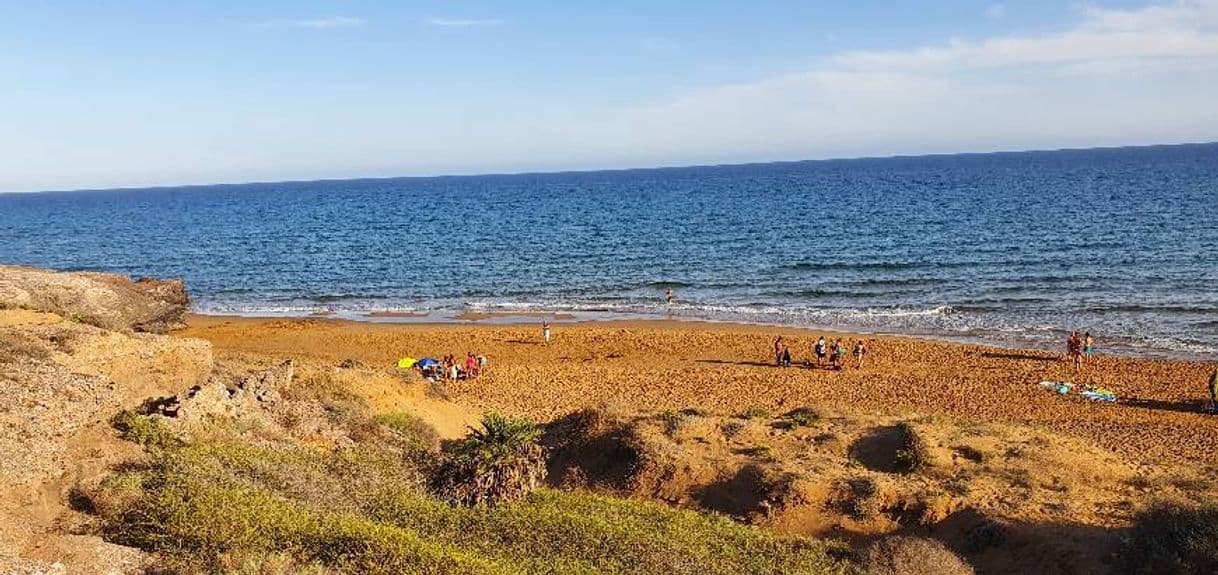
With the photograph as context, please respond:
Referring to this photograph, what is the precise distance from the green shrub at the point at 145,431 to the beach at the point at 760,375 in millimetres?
10598

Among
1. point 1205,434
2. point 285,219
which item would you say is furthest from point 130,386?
point 285,219

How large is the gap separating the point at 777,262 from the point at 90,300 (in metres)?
34.8

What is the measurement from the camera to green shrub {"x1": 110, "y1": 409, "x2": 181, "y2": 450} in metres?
11.9

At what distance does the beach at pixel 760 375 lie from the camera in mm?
22703

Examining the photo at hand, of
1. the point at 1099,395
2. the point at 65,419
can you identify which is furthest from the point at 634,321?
the point at 65,419

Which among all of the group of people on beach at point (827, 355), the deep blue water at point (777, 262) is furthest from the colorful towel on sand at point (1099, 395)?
the deep blue water at point (777, 262)

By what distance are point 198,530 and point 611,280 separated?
39358 millimetres

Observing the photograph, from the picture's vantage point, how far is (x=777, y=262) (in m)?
50.2

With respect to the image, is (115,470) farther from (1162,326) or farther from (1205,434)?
(1162,326)

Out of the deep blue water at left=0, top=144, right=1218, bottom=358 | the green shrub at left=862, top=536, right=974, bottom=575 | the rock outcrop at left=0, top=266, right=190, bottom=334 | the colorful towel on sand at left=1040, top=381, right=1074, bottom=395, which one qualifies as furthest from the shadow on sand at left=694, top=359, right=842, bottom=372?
the rock outcrop at left=0, top=266, right=190, bottom=334

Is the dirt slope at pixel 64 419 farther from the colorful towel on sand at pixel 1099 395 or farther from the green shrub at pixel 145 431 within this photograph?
the colorful towel on sand at pixel 1099 395

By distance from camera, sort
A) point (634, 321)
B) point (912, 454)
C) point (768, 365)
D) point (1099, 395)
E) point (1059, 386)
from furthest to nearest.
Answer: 1. point (634, 321)
2. point (768, 365)
3. point (1059, 386)
4. point (1099, 395)
5. point (912, 454)

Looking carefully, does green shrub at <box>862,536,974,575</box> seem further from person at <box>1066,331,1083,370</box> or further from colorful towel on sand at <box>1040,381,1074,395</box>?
person at <box>1066,331,1083,370</box>

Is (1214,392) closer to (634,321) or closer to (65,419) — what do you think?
(634,321)
